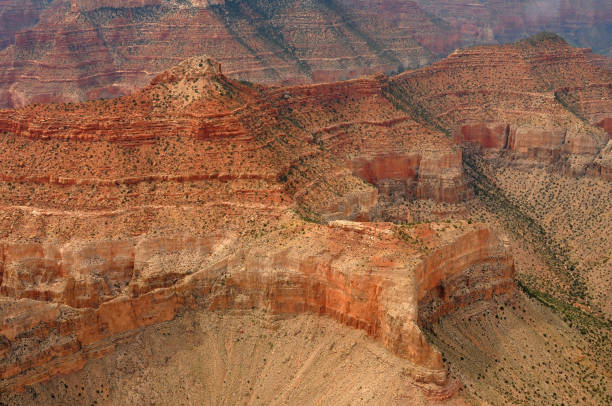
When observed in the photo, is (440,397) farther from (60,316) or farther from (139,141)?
(139,141)

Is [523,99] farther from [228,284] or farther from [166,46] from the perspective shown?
[166,46]

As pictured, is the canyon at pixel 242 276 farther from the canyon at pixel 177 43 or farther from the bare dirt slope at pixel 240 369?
the canyon at pixel 177 43

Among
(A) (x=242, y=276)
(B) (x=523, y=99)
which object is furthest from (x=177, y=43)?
(A) (x=242, y=276)

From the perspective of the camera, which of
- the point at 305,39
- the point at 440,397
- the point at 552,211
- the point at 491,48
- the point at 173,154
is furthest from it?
the point at 305,39

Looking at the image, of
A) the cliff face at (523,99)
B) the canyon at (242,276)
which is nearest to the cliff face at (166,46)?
the cliff face at (523,99)

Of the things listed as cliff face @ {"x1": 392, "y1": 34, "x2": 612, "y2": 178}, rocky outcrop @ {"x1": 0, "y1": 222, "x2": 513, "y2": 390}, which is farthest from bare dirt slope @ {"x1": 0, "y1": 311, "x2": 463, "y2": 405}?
cliff face @ {"x1": 392, "y1": 34, "x2": 612, "y2": 178}

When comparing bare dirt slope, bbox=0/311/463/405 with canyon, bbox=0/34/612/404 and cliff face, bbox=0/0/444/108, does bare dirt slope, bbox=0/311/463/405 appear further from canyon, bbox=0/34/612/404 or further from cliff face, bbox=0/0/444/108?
cliff face, bbox=0/0/444/108

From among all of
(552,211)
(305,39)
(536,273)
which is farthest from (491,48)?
(305,39)
